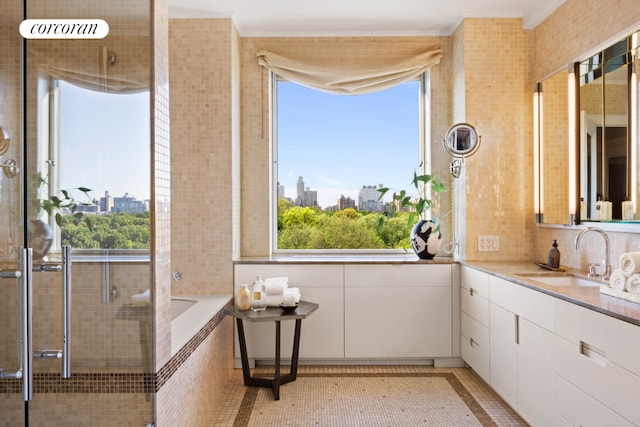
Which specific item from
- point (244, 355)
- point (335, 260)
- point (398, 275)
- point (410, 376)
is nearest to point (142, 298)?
point (244, 355)

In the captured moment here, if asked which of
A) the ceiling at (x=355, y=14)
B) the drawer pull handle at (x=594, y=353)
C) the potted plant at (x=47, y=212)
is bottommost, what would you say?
the drawer pull handle at (x=594, y=353)

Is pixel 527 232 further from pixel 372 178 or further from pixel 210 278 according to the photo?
pixel 210 278

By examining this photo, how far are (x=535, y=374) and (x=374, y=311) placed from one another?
1.34 m

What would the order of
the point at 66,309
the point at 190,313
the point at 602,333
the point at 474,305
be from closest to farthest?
the point at 66,309 < the point at 602,333 < the point at 190,313 < the point at 474,305

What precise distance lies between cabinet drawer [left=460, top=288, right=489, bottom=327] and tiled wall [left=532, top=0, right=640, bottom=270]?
2.08 feet

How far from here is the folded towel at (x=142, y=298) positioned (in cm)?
178

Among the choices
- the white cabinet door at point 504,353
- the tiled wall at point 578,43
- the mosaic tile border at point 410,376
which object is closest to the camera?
the tiled wall at point 578,43

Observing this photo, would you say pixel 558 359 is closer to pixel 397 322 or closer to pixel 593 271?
pixel 593 271

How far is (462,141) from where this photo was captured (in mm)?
3508

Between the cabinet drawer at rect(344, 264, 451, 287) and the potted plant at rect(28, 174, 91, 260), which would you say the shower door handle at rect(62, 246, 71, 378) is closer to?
the potted plant at rect(28, 174, 91, 260)

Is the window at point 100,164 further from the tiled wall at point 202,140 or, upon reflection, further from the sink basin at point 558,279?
the sink basin at point 558,279

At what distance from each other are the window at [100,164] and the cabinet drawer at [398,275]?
1939 millimetres

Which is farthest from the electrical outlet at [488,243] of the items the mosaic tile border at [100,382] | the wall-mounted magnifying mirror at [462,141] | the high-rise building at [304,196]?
the mosaic tile border at [100,382]

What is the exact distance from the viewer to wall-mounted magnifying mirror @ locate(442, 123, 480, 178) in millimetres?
3475
